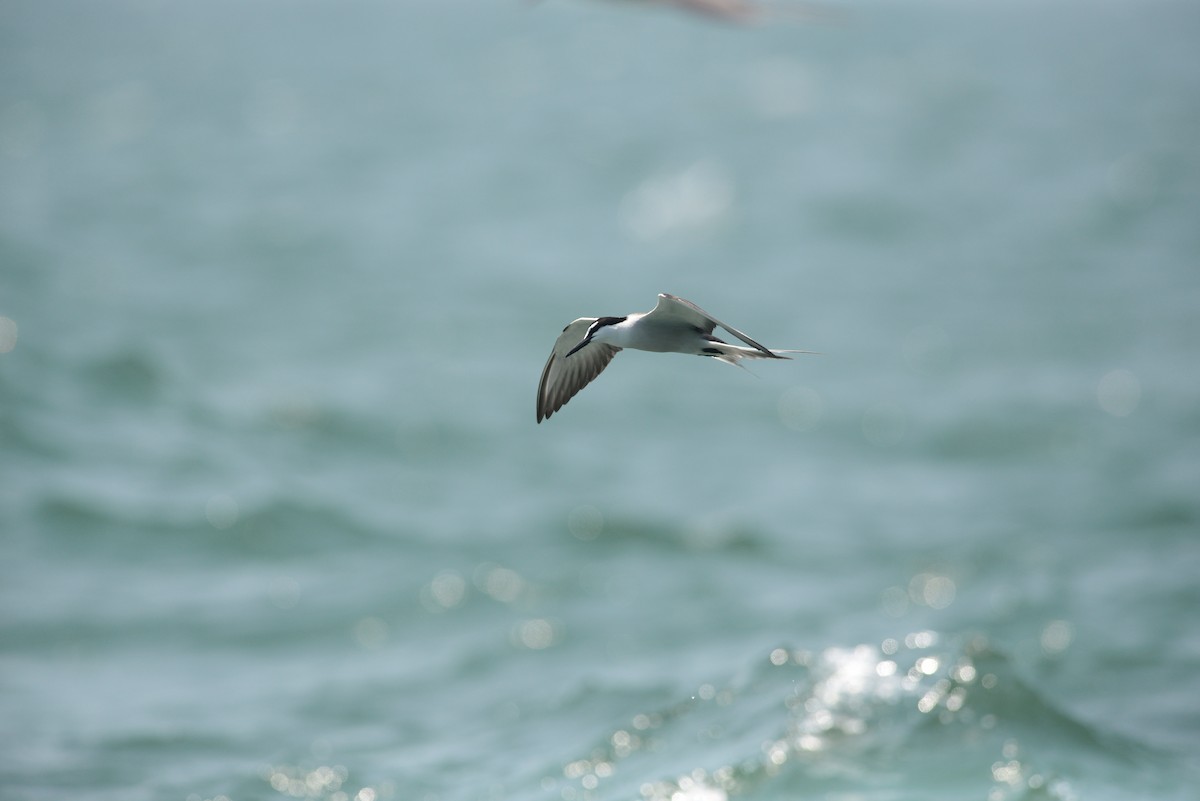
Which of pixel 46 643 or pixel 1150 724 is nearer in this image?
pixel 1150 724

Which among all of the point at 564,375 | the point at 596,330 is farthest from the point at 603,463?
the point at 596,330

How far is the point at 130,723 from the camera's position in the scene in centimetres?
1489

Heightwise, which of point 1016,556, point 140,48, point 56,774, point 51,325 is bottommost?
point 56,774

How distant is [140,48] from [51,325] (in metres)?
66.0

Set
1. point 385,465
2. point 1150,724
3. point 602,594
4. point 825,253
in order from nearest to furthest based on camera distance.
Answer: point 1150,724
point 602,594
point 385,465
point 825,253

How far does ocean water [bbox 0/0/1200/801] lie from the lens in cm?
1367

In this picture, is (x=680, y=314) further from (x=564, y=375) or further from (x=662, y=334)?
(x=564, y=375)

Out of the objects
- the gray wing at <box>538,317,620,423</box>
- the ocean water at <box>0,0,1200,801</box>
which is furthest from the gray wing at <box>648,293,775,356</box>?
the ocean water at <box>0,0,1200,801</box>

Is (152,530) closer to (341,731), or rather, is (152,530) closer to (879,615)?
(341,731)

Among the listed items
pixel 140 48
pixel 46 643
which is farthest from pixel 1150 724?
pixel 140 48

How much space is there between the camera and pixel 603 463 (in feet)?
82.0

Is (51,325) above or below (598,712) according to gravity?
above

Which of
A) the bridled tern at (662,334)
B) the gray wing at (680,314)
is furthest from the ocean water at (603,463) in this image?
the gray wing at (680,314)

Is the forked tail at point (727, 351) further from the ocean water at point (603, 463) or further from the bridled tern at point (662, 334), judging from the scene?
the ocean water at point (603, 463)
